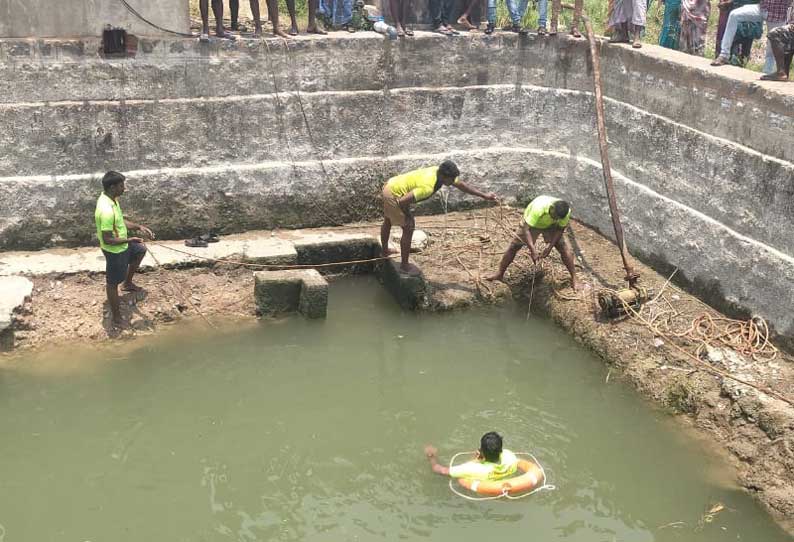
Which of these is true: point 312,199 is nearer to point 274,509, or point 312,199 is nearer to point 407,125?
point 407,125

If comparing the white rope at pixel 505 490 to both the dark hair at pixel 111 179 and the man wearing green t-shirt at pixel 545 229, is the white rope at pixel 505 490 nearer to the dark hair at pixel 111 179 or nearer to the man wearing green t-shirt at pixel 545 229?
the man wearing green t-shirt at pixel 545 229

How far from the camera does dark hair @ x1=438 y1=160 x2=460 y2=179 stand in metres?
9.55

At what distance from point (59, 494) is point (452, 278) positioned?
5.12m

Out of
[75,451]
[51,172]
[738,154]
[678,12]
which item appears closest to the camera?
[75,451]

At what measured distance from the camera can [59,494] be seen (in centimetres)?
690

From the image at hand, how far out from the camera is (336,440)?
777cm

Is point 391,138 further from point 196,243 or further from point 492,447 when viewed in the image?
point 492,447

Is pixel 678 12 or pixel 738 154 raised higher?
pixel 678 12

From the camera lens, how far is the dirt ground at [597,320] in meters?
7.75

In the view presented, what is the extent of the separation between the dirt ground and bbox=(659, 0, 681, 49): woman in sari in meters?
3.40

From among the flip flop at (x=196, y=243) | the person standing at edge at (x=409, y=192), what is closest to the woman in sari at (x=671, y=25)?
the person standing at edge at (x=409, y=192)

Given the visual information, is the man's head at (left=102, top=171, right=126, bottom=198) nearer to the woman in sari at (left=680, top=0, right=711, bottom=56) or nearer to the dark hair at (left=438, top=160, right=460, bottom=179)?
the dark hair at (left=438, top=160, right=460, bottom=179)

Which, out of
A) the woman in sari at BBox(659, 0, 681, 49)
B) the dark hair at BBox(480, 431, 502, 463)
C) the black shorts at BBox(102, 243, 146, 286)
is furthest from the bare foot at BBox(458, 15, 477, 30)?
the dark hair at BBox(480, 431, 502, 463)

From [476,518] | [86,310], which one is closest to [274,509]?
[476,518]
